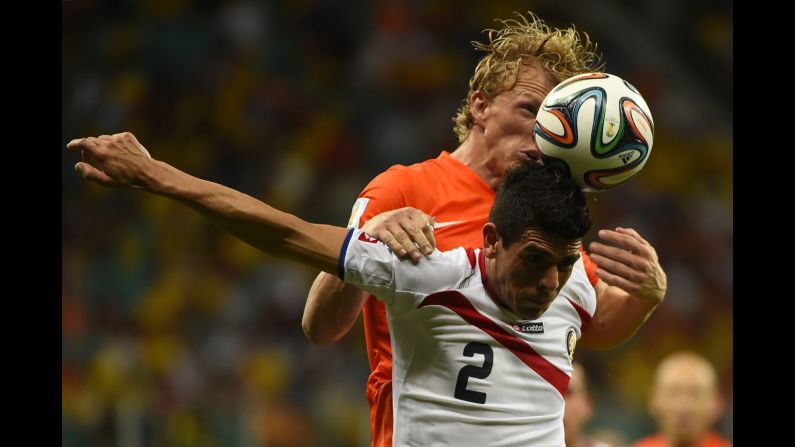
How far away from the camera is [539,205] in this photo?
286 cm

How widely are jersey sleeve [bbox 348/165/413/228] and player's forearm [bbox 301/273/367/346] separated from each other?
0.22 m

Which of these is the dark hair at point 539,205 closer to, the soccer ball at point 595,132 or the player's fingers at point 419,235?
the soccer ball at point 595,132

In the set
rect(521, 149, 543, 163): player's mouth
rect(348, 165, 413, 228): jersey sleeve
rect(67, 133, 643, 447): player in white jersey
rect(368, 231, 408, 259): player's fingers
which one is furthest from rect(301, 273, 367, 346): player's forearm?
rect(521, 149, 543, 163): player's mouth

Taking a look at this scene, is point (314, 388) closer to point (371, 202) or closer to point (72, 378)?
point (72, 378)

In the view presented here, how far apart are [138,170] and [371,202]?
3.25 ft

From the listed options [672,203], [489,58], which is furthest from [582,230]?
[672,203]

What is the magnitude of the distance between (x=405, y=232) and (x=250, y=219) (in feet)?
1.57

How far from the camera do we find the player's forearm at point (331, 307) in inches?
136

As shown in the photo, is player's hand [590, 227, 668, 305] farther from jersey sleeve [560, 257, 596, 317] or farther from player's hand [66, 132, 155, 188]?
player's hand [66, 132, 155, 188]

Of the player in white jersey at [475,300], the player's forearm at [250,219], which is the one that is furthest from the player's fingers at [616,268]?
the player's forearm at [250,219]

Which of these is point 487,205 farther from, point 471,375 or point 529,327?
point 471,375

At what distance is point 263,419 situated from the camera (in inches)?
296

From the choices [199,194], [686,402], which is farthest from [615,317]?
[686,402]

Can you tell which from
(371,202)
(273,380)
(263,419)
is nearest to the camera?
(371,202)
